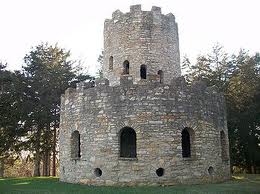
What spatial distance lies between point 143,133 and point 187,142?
12.2 feet

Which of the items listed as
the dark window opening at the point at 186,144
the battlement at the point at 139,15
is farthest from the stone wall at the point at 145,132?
the battlement at the point at 139,15

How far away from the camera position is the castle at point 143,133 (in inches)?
668

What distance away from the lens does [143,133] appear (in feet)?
56.2

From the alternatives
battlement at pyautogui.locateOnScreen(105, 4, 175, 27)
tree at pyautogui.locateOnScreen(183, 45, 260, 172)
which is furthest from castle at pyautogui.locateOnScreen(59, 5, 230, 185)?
tree at pyautogui.locateOnScreen(183, 45, 260, 172)

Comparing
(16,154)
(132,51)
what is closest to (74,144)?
(132,51)

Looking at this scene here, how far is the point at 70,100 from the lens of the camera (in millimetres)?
19516

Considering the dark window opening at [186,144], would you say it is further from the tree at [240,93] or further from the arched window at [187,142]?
the tree at [240,93]

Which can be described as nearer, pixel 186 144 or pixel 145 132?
pixel 145 132

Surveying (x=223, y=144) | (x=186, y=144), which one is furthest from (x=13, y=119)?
(x=223, y=144)

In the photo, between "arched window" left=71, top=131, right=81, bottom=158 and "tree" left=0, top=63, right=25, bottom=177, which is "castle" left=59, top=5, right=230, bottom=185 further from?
"tree" left=0, top=63, right=25, bottom=177

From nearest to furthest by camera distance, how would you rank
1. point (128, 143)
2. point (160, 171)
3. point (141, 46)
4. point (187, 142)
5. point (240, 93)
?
Answer: point (160, 171), point (187, 142), point (128, 143), point (141, 46), point (240, 93)

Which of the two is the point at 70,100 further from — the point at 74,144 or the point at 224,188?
the point at 224,188

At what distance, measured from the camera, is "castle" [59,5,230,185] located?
1697cm

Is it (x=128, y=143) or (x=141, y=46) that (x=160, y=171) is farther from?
(x=141, y=46)
